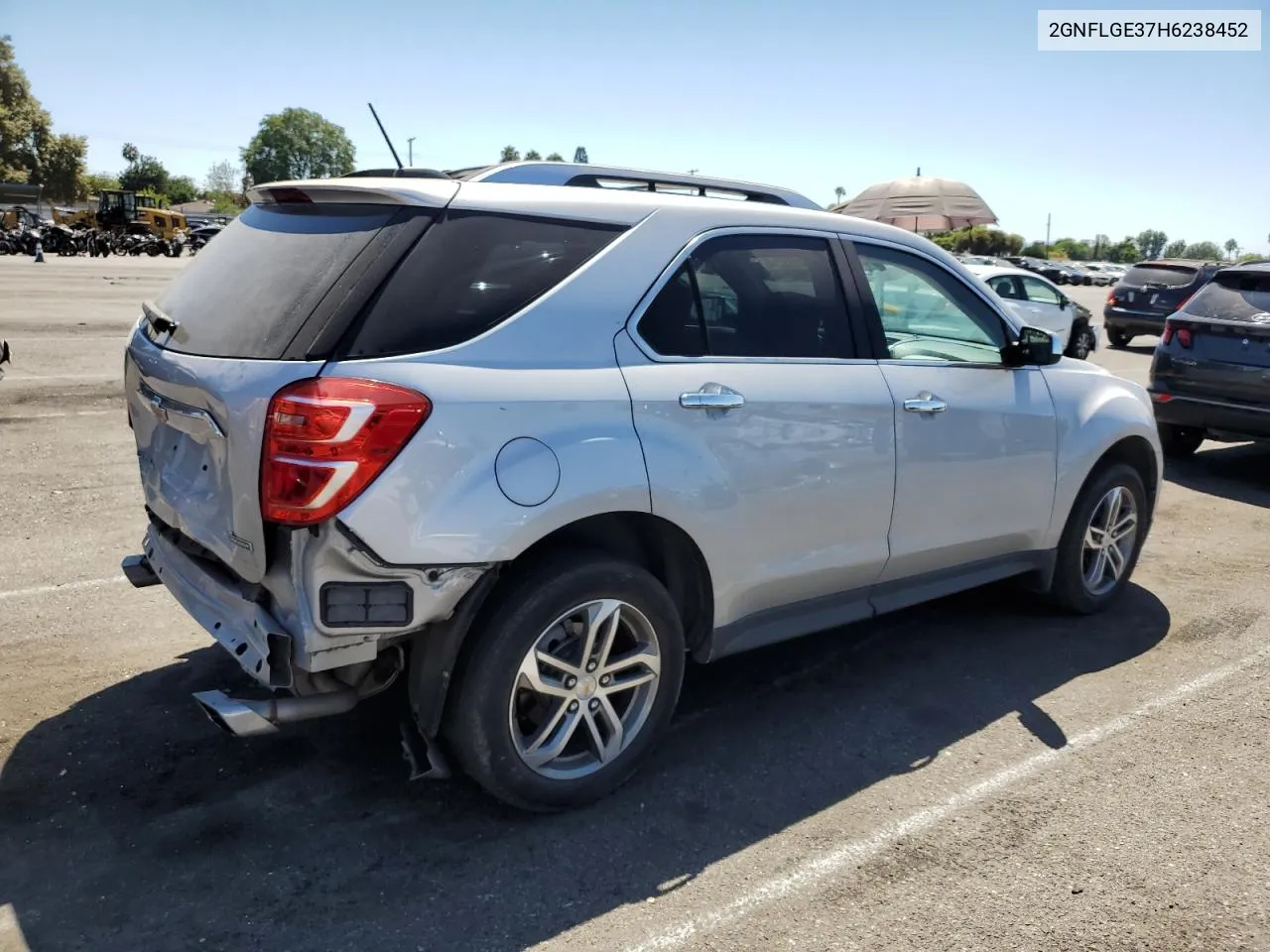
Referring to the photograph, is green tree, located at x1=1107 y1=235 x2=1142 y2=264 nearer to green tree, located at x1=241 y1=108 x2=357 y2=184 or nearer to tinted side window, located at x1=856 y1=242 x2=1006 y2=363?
green tree, located at x1=241 y1=108 x2=357 y2=184

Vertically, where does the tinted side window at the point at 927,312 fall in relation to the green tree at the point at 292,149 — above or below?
below

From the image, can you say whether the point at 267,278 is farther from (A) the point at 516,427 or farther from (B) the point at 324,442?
(A) the point at 516,427

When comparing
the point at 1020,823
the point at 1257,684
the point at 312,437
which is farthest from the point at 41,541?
the point at 1257,684

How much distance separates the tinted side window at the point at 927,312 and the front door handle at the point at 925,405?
0.66ft

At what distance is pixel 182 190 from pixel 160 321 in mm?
133822

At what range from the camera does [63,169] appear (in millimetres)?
82438

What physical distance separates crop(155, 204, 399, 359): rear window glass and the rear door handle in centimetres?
210

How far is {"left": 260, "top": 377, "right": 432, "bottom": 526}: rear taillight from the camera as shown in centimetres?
271

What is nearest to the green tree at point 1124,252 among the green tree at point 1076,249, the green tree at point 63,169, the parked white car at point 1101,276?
the green tree at point 1076,249

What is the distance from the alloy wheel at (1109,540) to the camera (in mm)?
5117

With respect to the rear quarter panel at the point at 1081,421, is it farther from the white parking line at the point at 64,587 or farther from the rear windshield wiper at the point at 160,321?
the white parking line at the point at 64,587

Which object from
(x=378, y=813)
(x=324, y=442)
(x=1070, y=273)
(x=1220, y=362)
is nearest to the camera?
(x=324, y=442)

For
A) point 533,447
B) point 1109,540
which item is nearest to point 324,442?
point 533,447

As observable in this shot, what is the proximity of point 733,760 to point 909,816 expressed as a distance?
→ 2.12ft
